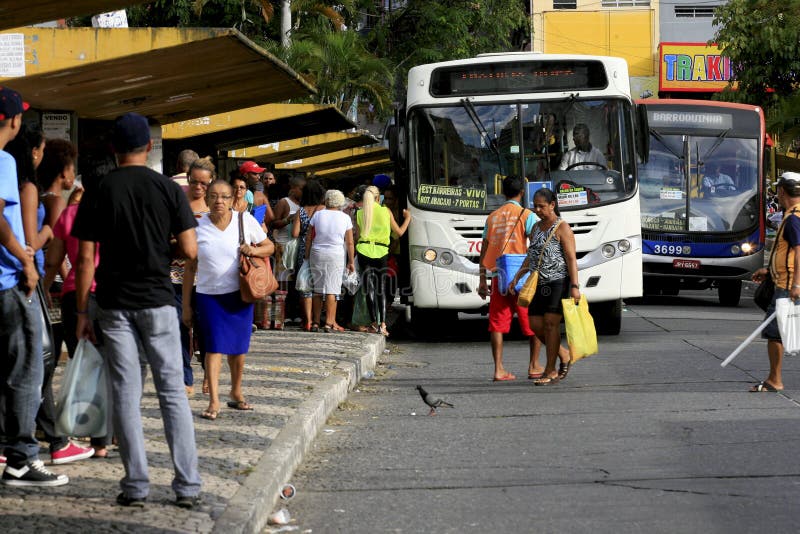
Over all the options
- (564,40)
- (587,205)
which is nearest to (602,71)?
(587,205)

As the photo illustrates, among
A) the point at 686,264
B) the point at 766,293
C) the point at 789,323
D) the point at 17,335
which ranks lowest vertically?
the point at 686,264

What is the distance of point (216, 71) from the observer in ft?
46.9

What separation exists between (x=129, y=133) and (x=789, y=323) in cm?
631

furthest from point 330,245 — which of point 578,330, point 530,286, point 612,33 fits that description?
point 612,33

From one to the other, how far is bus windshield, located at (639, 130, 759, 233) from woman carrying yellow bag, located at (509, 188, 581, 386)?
36.3ft

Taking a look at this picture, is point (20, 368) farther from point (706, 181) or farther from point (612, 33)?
point (612, 33)

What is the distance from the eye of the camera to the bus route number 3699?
2202cm

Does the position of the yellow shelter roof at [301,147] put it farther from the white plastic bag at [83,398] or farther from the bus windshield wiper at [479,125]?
the white plastic bag at [83,398]

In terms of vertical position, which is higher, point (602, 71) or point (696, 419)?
point (602, 71)

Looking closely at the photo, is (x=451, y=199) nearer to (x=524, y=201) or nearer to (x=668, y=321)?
(x=524, y=201)

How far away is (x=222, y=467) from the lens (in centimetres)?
693

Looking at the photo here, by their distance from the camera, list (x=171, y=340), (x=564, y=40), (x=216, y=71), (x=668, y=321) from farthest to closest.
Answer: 1. (x=564, y=40)
2. (x=668, y=321)
3. (x=216, y=71)
4. (x=171, y=340)

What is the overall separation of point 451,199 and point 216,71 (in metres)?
2.98

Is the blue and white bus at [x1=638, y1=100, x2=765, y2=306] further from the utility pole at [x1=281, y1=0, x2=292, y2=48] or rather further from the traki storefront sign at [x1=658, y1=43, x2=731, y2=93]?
the traki storefront sign at [x1=658, y1=43, x2=731, y2=93]
